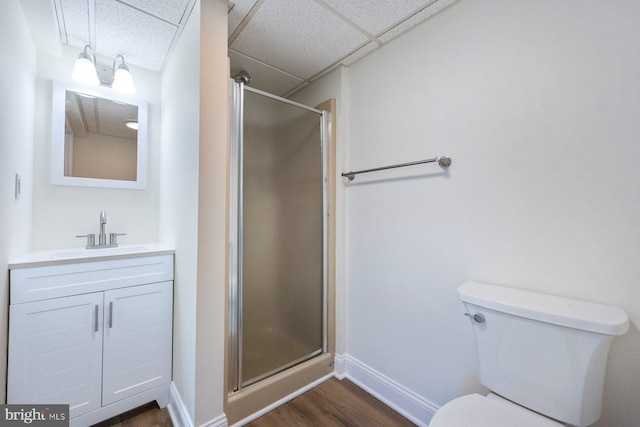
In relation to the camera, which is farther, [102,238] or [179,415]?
[102,238]

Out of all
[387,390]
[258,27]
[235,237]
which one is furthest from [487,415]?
[258,27]

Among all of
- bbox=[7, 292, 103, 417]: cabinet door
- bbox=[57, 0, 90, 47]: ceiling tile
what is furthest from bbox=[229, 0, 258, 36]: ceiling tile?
bbox=[7, 292, 103, 417]: cabinet door

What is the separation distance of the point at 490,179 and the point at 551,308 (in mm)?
566

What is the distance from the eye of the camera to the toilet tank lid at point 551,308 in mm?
803

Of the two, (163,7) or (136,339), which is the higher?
(163,7)

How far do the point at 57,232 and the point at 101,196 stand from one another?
1.05ft

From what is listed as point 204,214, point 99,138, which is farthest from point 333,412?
point 99,138

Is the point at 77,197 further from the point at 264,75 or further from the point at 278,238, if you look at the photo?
the point at 264,75

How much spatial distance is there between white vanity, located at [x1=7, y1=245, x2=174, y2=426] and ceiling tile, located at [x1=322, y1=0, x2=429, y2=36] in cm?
166

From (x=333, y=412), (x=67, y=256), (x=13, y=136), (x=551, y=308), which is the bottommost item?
(x=333, y=412)

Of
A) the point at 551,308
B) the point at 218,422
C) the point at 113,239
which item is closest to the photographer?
the point at 551,308

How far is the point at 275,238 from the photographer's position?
1.66 metres

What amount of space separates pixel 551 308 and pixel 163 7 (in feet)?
6.99

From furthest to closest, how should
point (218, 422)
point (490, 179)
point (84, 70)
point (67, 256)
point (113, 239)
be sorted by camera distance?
point (113, 239) → point (84, 70) → point (67, 256) → point (218, 422) → point (490, 179)
